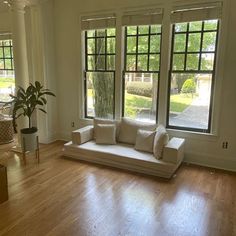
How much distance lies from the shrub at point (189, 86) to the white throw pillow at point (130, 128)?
840 millimetres

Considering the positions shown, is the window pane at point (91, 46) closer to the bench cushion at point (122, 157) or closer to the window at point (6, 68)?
the bench cushion at point (122, 157)

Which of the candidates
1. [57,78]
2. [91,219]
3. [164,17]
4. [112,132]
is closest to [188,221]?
[91,219]

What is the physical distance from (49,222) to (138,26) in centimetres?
348

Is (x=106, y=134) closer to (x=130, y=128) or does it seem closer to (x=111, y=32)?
(x=130, y=128)

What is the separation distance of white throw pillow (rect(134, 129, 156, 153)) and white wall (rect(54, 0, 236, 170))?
0.48m

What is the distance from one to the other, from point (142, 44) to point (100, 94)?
4.36 feet

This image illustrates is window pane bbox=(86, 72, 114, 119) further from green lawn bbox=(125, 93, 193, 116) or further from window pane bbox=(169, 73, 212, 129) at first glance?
window pane bbox=(169, 73, 212, 129)

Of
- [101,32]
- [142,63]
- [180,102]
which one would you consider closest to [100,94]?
[142,63]

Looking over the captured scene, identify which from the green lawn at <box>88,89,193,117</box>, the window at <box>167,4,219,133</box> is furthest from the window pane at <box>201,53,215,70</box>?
the green lawn at <box>88,89,193,117</box>

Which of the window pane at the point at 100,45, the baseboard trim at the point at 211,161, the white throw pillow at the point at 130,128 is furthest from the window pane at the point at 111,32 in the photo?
the baseboard trim at the point at 211,161

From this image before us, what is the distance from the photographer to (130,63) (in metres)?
4.46

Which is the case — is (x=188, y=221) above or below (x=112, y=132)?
below

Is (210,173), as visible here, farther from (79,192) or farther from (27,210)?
(27,210)

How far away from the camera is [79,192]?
3092mm
